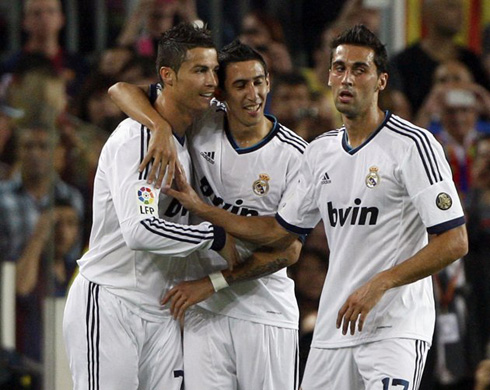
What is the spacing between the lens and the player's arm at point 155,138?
13.0 feet

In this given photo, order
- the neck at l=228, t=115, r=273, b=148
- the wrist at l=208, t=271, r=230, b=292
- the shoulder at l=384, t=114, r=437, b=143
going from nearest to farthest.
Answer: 1. the shoulder at l=384, t=114, r=437, b=143
2. the wrist at l=208, t=271, r=230, b=292
3. the neck at l=228, t=115, r=273, b=148

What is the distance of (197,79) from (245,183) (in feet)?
1.55

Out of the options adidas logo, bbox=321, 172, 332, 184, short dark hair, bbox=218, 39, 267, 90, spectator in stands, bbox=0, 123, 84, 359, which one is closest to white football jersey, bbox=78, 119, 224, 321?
short dark hair, bbox=218, 39, 267, 90

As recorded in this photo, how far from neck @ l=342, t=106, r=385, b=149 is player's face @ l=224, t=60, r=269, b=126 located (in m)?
0.47

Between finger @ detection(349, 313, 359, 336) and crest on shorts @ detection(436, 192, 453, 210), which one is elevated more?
crest on shorts @ detection(436, 192, 453, 210)

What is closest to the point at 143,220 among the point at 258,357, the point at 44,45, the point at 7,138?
the point at 258,357

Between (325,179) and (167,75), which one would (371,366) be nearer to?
(325,179)

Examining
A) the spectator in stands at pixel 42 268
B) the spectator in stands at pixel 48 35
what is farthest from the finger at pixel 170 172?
the spectator in stands at pixel 48 35

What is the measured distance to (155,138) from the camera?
400 cm

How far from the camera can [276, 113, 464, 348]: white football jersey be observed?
362cm

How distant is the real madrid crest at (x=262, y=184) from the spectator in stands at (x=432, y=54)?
12.0 feet

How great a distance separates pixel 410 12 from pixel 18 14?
2.92 meters

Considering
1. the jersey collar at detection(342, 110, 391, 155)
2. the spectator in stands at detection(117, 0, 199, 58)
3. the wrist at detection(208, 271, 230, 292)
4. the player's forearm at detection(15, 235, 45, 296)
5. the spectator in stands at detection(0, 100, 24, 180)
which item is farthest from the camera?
the spectator in stands at detection(117, 0, 199, 58)

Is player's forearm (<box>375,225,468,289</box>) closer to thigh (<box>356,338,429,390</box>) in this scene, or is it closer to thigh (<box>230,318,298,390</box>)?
thigh (<box>356,338,429,390</box>)
